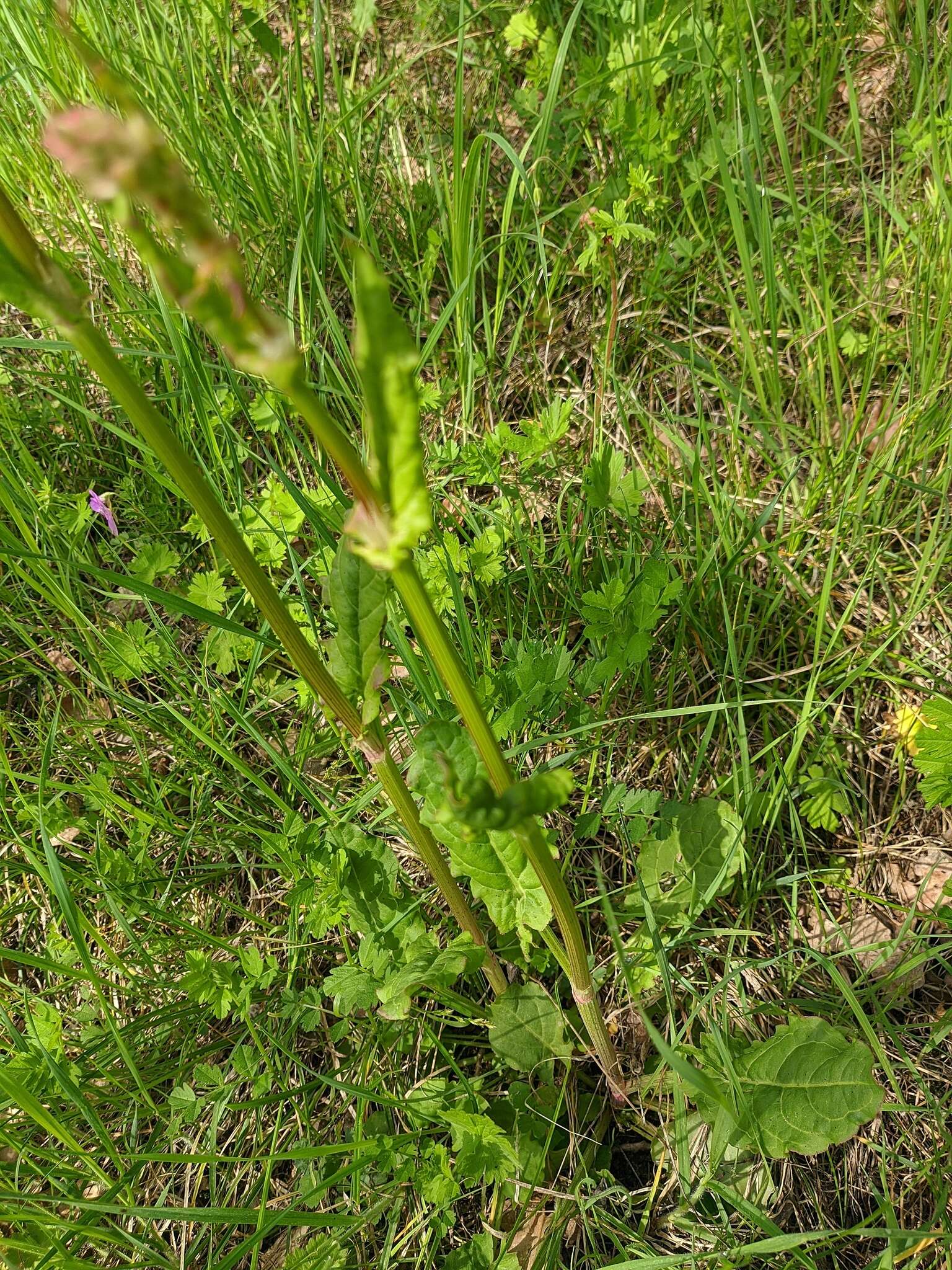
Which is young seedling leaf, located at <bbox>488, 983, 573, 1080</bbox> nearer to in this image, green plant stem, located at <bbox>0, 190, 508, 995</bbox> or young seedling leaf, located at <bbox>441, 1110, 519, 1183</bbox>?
young seedling leaf, located at <bbox>441, 1110, 519, 1183</bbox>

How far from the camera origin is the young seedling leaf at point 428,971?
5.14 feet

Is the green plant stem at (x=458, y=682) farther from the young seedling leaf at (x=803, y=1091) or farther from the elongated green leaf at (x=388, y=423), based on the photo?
the young seedling leaf at (x=803, y=1091)

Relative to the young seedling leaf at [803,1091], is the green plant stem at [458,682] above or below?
above

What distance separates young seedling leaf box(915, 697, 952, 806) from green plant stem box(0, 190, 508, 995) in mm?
904

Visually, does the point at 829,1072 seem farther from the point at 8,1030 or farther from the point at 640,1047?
the point at 8,1030

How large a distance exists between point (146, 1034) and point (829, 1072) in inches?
51.2

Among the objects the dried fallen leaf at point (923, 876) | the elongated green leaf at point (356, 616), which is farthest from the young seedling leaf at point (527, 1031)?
the elongated green leaf at point (356, 616)

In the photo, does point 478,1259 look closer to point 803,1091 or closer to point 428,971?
point 428,971

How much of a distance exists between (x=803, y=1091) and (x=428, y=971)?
2.13 feet

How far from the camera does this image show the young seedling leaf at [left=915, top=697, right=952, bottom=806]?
168 centimetres

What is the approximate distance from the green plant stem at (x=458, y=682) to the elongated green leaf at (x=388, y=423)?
1.0 inches

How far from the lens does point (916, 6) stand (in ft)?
7.08

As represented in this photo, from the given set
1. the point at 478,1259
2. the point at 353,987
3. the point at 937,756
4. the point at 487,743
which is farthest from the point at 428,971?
the point at 937,756

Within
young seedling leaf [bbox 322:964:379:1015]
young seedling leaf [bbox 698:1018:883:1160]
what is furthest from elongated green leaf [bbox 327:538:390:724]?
young seedling leaf [bbox 698:1018:883:1160]
